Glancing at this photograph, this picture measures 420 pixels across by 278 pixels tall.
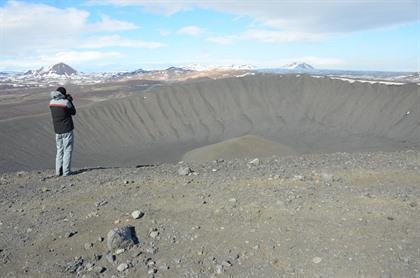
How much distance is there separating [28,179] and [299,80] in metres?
37.3

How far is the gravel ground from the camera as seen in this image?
14.1 feet

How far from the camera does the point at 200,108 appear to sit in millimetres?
39812

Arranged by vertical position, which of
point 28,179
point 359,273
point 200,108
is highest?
point 359,273

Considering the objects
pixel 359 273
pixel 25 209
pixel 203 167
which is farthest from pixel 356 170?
pixel 25 209

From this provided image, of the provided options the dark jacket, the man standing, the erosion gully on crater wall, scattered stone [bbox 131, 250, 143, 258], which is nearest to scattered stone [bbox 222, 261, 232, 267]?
scattered stone [bbox 131, 250, 143, 258]

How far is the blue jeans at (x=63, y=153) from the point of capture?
26.1 ft

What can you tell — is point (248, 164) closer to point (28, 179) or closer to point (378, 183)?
point (378, 183)

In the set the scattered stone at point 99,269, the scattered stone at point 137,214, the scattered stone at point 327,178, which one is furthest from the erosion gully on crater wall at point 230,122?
the scattered stone at point 99,269

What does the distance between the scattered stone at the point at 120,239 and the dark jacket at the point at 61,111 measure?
366 cm

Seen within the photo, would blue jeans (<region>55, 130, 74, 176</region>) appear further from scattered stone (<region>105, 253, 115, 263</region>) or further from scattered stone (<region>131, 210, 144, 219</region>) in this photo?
scattered stone (<region>105, 253, 115, 263</region>)

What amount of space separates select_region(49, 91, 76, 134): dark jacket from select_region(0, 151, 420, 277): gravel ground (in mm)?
1115

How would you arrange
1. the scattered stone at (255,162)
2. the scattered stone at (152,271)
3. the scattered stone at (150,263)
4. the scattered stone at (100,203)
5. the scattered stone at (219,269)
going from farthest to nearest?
1. the scattered stone at (255,162)
2. the scattered stone at (100,203)
3. the scattered stone at (150,263)
4. the scattered stone at (152,271)
5. the scattered stone at (219,269)

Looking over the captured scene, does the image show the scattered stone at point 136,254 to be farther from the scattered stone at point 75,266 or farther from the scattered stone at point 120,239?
the scattered stone at point 75,266

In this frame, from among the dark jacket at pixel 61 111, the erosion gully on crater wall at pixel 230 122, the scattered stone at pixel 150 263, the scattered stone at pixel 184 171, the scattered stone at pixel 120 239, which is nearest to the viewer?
the scattered stone at pixel 150 263
